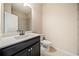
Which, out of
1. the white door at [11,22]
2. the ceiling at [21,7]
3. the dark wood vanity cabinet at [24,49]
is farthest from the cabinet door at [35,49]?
the ceiling at [21,7]

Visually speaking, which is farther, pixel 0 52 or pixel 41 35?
pixel 41 35

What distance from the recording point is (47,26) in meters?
1.33

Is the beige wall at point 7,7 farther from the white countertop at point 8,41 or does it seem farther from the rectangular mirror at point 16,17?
the white countertop at point 8,41

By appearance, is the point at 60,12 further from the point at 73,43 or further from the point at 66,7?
the point at 73,43

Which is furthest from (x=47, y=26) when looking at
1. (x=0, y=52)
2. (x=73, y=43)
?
(x=0, y=52)

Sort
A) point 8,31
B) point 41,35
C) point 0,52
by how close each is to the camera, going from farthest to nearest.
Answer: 1. point 41,35
2. point 8,31
3. point 0,52

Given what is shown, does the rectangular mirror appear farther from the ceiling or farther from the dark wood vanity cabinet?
the dark wood vanity cabinet

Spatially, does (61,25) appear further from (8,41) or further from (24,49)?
(8,41)

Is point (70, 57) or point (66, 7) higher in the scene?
point (66, 7)

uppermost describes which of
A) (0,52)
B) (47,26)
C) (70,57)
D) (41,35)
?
(47,26)

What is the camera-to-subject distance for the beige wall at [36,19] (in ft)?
4.29

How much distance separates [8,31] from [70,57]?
0.81 meters

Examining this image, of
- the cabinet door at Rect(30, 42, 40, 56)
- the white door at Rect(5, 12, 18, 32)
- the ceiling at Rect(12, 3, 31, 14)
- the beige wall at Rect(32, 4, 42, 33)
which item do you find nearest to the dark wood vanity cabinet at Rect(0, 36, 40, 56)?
the cabinet door at Rect(30, 42, 40, 56)

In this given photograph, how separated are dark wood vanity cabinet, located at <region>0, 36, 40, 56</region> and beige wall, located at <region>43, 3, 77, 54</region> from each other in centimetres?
18
